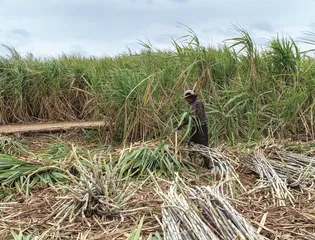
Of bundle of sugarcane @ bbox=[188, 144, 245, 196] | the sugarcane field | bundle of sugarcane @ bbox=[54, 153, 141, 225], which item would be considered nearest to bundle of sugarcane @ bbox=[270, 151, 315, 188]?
the sugarcane field

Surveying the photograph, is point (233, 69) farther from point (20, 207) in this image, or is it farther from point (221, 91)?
point (20, 207)

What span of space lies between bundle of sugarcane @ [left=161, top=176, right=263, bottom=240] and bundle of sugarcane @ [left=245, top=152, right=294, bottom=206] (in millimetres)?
796

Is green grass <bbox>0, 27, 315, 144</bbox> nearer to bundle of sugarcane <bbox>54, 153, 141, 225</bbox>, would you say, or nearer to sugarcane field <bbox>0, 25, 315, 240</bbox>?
sugarcane field <bbox>0, 25, 315, 240</bbox>

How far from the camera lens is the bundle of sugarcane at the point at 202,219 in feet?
7.03

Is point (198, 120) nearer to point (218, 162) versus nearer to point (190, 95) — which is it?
point (190, 95)

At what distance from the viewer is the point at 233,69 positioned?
5.46 m

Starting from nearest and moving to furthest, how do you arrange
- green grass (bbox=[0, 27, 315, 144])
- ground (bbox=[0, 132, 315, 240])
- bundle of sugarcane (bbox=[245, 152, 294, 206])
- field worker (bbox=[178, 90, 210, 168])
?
ground (bbox=[0, 132, 315, 240])
bundle of sugarcane (bbox=[245, 152, 294, 206])
field worker (bbox=[178, 90, 210, 168])
green grass (bbox=[0, 27, 315, 144])

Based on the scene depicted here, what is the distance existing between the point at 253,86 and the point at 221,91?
407 mm

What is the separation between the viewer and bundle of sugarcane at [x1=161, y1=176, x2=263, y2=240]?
214cm

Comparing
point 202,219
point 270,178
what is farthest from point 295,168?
point 202,219

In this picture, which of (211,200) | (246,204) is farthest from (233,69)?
(211,200)

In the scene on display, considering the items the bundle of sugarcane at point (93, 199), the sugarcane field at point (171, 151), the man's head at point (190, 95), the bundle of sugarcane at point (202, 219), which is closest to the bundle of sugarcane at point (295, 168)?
the sugarcane field at point (171, 151)

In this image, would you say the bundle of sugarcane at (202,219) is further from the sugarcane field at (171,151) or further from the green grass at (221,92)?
the green grass at (221,92)

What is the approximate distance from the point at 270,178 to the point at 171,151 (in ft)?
3.26
